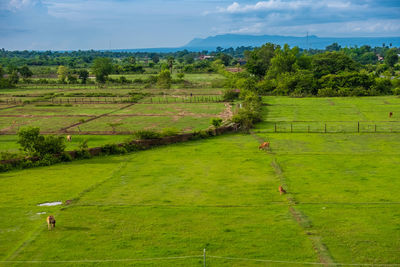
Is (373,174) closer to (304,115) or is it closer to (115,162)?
(115,162)

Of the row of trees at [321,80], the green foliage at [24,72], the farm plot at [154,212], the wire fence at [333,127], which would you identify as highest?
the green foliage at [24,72]

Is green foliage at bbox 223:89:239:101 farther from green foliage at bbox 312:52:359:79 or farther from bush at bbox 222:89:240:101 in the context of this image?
green foliage at bbox 312:52:359:79

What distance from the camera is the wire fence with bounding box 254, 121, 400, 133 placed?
4297 cm

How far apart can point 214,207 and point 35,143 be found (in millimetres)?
17091

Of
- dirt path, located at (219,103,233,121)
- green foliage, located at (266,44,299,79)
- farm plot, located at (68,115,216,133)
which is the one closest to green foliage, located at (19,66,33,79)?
green foliage, located at (266,44,299,79)

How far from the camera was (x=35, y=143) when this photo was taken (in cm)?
3134

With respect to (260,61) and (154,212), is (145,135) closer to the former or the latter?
(154,212)

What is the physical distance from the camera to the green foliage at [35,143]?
3114 centimetres

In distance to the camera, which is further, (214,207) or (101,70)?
(101,70)

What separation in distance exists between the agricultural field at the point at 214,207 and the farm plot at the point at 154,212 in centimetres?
6

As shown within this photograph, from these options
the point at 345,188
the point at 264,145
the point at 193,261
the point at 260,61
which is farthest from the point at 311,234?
the point at 260,61

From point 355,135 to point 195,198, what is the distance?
79.4 feet

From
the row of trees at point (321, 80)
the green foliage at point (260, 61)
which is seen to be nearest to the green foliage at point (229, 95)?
the row of trees at point (321, 80)

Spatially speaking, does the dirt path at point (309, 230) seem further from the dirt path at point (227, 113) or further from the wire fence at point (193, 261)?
the dirt path at point (227, 113)
